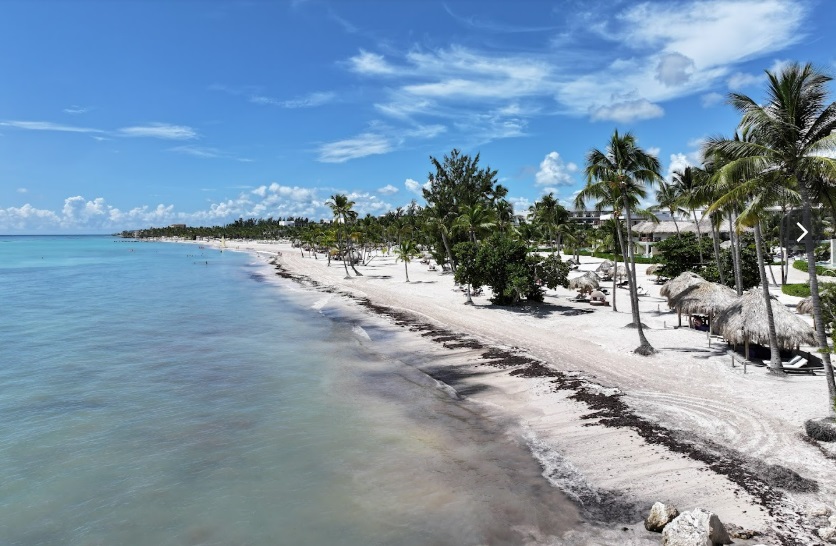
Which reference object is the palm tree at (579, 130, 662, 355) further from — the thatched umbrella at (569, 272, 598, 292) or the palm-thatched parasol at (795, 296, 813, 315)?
the thatched umbrella at (569, 272, 598, 292)

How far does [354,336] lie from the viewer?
25578 millimetres

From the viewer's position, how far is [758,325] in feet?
→ 51.5

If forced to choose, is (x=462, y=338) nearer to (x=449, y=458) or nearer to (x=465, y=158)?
(x=449, y=458)

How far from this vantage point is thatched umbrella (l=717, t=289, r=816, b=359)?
1523 centimetres

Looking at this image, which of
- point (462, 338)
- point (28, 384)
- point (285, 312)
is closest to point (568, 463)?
point (462, 338)

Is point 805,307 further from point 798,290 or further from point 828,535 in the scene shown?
point 828,535

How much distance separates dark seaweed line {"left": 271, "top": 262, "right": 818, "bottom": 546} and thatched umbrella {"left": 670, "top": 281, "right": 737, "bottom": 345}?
694 cm

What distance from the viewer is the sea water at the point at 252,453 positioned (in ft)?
30.2

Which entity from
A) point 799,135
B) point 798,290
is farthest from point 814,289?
point 798,290

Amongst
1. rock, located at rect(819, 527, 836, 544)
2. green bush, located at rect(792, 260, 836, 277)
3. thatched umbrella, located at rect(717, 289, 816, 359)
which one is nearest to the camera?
rock, located at rect(819, 527, 836, 544)

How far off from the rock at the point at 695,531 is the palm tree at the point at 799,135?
577cm

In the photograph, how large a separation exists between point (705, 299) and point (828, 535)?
13555 millimetres

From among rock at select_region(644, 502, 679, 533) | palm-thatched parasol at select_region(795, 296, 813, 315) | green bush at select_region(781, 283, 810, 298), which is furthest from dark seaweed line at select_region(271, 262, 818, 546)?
green bush at select_region(781, 283, 810, 298)

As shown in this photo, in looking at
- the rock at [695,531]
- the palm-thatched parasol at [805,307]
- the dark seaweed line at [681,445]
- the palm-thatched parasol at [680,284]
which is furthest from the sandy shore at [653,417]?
the palm-thatched parasol at [805,307]
